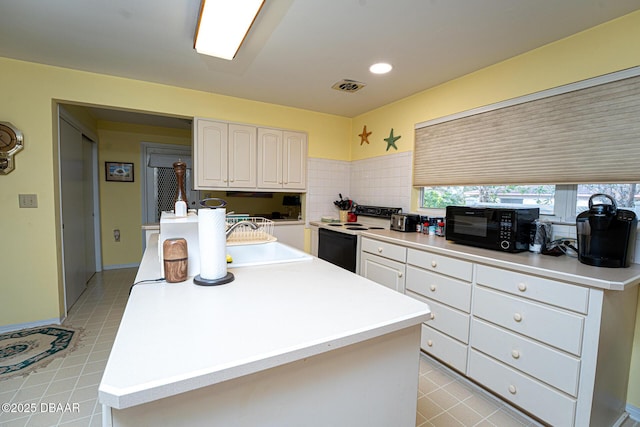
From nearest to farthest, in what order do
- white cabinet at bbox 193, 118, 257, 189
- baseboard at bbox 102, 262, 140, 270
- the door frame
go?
the door frame, white cabinet at bbox 193, 118, 257, 189, baseboard at bbox 102, 262, 140, 270

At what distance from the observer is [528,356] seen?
5.22 ft

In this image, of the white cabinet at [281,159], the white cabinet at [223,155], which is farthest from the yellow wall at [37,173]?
the white cabinet at [281,159]

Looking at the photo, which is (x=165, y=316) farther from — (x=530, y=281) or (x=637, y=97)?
(x=637, y=97)

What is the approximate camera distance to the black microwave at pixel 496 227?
72.7 inches

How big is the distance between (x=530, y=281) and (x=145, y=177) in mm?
5001

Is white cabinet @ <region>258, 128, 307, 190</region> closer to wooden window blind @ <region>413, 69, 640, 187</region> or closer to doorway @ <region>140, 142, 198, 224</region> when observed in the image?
wooden window blind @ <region>413, 69, 640, 187</region>

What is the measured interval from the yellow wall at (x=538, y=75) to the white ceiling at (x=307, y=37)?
7cm

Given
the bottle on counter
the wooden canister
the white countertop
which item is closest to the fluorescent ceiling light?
the bottle on counter

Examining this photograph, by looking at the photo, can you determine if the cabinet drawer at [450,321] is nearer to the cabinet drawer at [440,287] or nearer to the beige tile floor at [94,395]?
the cabinet drawer at [440,287]

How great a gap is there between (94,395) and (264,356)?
183 cm

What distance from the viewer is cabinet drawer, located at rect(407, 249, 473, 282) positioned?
74.6 inches

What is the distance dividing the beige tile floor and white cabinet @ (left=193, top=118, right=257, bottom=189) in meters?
1.72

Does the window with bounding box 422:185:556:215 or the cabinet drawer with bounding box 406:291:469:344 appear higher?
the window with bounding box 422:185:556:215

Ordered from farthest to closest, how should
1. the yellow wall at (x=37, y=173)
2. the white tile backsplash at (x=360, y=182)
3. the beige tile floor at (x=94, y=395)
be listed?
1. the white tile backsplash at (x=360, y=182)
2. the yellow wall at (x=37, y=173)
3. the beige tile floor at (x=94, y=395)
